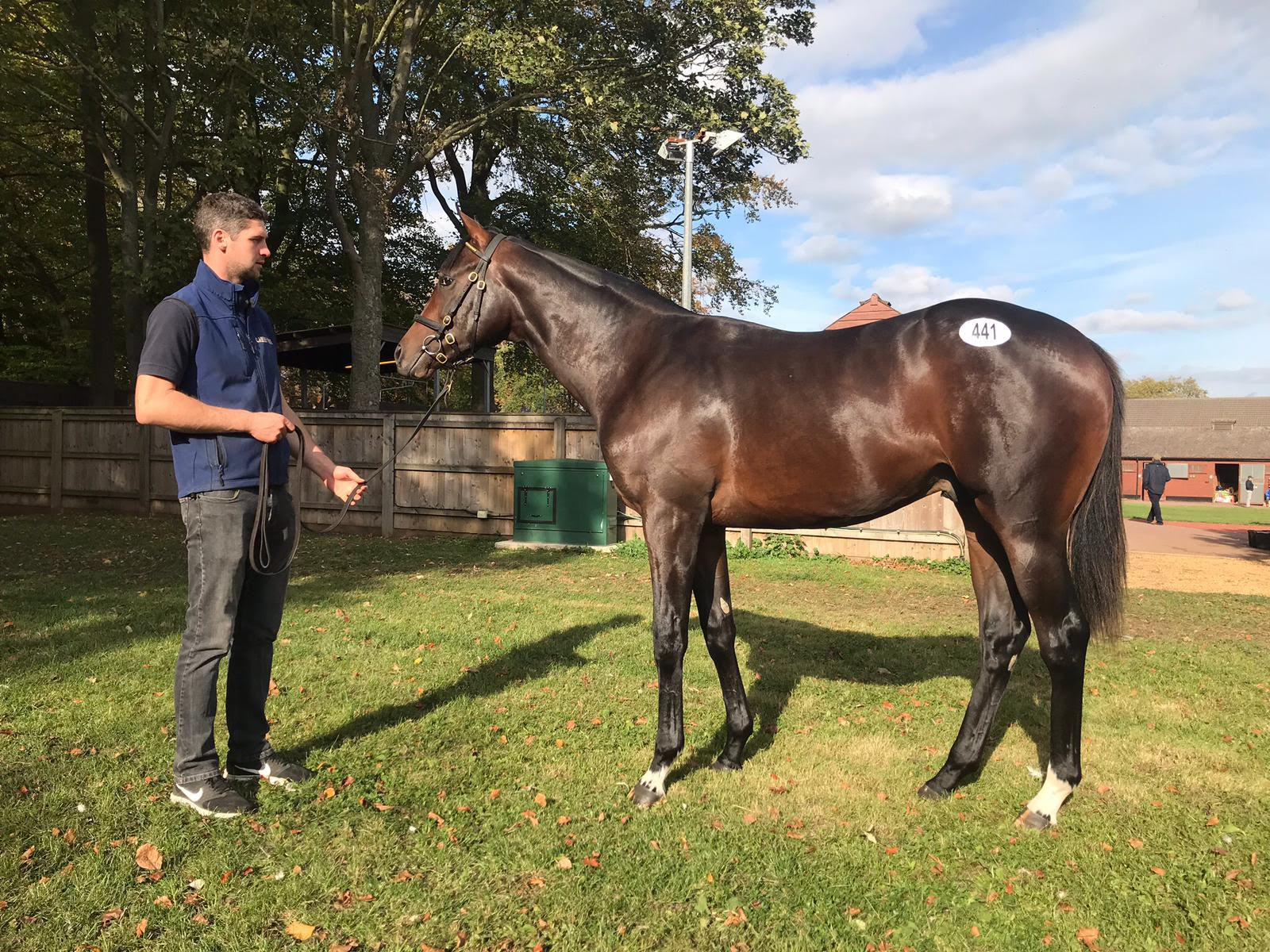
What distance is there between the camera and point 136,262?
52.0 ft

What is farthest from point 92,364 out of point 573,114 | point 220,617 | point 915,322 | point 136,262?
point 915,322

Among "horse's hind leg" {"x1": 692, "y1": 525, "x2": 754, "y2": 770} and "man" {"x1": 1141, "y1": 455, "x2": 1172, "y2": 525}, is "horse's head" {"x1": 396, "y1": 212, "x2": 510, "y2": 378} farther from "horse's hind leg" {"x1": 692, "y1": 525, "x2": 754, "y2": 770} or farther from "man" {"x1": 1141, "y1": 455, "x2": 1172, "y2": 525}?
"man" {"x1": 1141, "y1": 455, "x2": 1172, "y2": 525}

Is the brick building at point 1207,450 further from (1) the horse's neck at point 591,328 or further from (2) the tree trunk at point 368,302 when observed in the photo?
(1) the horse's neck at point 591,328

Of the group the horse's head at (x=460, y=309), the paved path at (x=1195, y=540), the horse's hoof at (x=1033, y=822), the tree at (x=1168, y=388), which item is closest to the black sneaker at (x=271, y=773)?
the horse's head at (x=460, y=309)

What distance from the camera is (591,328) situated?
371 cm

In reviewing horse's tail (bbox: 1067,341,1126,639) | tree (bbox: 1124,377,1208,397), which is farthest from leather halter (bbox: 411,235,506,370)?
tree (bbox: 1124,377,1208,397)

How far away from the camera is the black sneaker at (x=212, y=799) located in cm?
307

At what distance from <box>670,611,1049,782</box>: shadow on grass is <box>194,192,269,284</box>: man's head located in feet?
9.84

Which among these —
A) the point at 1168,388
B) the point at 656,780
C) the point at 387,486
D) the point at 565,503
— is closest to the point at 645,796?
the point at 656,780

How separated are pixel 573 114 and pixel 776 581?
38.6 ft

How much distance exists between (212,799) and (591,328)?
104 inches

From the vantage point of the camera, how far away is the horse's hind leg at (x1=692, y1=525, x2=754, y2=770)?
3771 millimetres

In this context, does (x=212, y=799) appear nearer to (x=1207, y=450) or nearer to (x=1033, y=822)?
(x=1033, y=822)

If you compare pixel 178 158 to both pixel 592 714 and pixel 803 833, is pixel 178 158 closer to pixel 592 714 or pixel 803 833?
pixel 592 714
